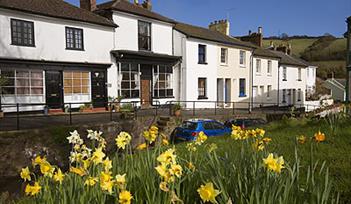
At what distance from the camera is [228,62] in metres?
29.1

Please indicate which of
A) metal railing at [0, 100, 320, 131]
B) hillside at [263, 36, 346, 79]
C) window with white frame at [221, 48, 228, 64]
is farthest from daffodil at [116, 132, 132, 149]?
hillside at [263, 36, 346, 79]

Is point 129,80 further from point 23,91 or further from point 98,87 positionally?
point 23,91

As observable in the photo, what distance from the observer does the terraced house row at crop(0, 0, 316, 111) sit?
656 inches

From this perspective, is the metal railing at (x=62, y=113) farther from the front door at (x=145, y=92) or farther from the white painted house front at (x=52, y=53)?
the white painted house front at (x=52, y=53)

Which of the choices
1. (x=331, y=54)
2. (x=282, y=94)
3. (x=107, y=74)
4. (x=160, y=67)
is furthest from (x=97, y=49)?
(x=331, y=54)

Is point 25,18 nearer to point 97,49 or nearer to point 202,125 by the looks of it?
point 97,49

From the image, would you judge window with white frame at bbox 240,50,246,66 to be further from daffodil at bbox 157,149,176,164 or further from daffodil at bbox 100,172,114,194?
daffodil at bbox 100,172,114,194

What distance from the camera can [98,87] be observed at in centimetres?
2014

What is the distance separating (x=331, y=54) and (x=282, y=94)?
47.9 meters

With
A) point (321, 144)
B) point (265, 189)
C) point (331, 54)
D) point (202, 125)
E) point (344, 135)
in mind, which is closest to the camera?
point (265, 189)

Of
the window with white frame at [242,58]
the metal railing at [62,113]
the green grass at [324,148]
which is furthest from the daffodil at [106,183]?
the window with white frame at [242,58]

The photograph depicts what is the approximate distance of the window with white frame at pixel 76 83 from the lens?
1866cm

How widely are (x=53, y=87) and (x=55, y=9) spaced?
4.96m

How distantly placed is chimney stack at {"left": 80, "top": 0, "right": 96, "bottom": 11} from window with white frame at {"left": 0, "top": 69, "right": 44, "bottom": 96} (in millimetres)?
7002
